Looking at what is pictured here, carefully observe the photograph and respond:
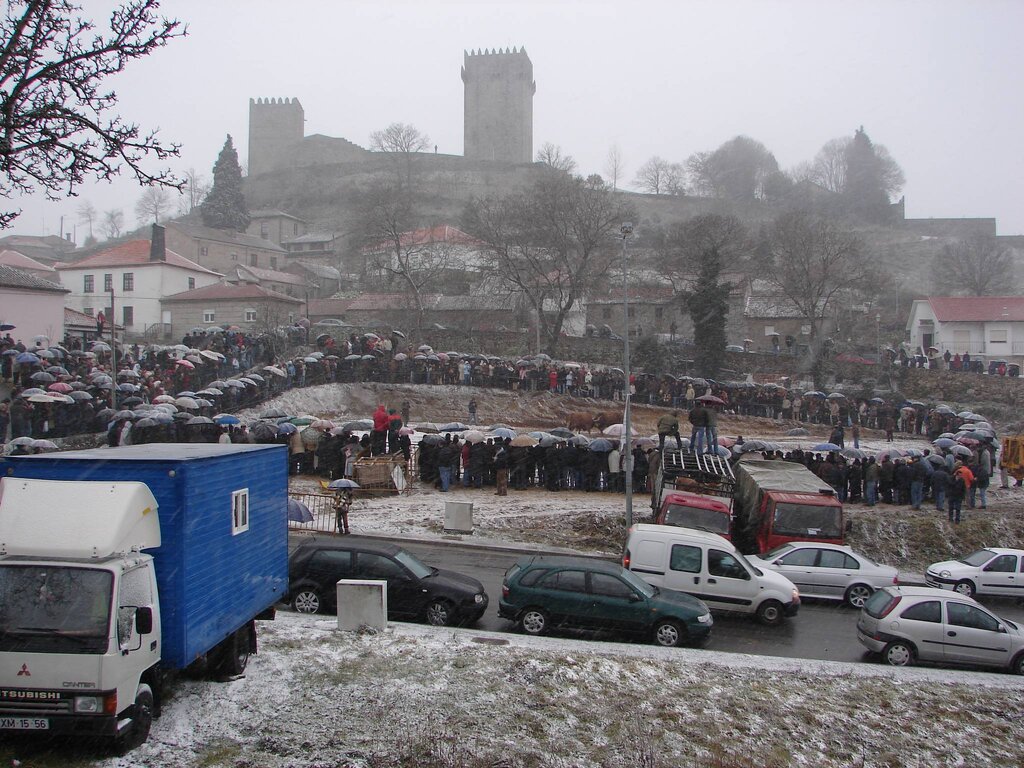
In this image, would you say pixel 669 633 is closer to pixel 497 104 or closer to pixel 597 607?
pixel 597 607

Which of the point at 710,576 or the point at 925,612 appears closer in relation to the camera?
the point at 925,612

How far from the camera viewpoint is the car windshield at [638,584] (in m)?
12.8

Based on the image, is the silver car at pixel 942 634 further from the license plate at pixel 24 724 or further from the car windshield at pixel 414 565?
the license plate at pixel 24 724

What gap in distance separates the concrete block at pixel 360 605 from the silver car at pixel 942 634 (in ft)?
24.2

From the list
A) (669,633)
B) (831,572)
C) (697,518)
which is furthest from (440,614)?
(831,572)

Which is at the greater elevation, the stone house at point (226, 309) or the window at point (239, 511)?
A: the stone house at point (226, 309)

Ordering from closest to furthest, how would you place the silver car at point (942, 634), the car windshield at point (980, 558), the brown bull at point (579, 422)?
1. the silver car at point (942, 634)
2. the car windshield at point (980, 558)
3. the brown bull at point (579, 422)

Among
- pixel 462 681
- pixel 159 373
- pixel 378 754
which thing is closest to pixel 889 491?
pixel 462 681

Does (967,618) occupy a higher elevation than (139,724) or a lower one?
lower

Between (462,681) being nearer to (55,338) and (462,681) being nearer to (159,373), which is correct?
(159,373)

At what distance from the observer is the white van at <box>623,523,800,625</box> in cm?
1441

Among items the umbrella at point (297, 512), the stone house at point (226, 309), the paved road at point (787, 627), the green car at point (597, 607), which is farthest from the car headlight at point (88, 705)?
the stone house at point (226, 309)

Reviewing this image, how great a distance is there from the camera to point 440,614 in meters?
12.9

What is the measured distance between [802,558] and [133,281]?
2277 inches
